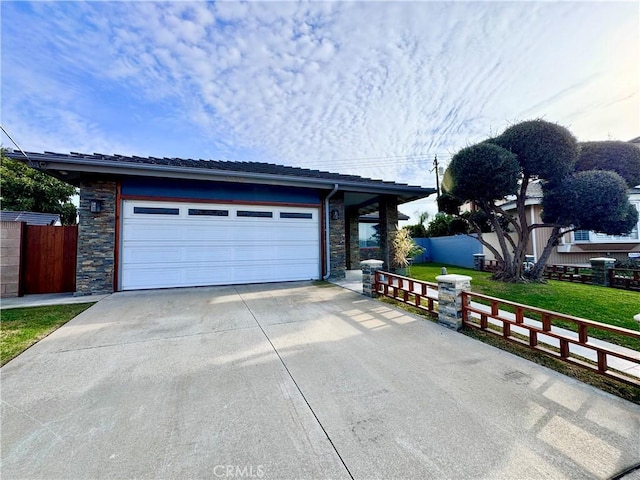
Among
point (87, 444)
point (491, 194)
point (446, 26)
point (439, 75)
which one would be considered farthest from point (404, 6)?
point (87, 444)

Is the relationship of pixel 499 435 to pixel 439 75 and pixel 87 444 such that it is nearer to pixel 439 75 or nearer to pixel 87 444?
pixel 87 444

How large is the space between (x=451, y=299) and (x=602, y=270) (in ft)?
26.3

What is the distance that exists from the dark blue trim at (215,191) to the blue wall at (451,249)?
9.94 metres

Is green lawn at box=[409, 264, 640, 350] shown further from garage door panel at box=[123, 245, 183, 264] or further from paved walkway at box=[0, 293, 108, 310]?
paved walkway at box=[0, 293, 108, 310]

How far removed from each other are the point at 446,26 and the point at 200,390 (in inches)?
328

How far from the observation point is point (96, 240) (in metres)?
7.09

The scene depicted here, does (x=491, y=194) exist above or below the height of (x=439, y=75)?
below

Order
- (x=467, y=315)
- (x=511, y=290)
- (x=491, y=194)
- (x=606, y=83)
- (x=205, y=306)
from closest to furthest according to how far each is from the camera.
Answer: (x=467, y=315) → (x=205, y=306) → (x=606, y=83) → (x=511, y=290) → (x=491, y=194)

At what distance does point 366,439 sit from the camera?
6.35 ft

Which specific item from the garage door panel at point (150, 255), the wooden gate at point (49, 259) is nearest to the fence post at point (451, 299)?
the garage door panel at point (150, 255)

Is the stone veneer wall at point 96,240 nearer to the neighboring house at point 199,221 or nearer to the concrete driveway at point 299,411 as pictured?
the neighboring house at point 199,221

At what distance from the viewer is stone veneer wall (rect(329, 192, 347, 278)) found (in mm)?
→ 9406

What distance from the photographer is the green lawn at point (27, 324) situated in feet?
11.9

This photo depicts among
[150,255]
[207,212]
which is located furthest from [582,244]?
[150,255]
